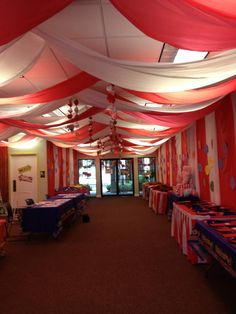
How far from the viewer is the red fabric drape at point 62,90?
294 cm

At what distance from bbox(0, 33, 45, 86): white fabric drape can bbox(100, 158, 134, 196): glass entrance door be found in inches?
453

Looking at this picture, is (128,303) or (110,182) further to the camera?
(110,182)

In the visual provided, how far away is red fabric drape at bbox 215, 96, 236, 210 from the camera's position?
4.13 metres

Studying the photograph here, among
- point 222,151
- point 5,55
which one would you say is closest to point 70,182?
point 222,151

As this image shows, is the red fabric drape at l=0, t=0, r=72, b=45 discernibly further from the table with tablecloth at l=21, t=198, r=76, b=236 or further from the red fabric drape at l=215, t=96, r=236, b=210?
the table with tablecloth at l=21, t=198, r=76, b=236

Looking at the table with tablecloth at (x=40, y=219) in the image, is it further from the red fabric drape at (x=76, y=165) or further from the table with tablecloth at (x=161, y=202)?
the red fabric drape at (x=76, y=165)

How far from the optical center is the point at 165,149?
10.8 m

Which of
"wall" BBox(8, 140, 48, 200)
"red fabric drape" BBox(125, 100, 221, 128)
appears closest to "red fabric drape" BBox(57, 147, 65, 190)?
"wall" BBox(8, 140, 48, 200)

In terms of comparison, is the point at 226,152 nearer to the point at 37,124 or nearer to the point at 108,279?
the point at 108,279

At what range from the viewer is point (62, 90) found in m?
3.14

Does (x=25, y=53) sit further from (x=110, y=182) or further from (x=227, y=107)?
(x=110, y=182)

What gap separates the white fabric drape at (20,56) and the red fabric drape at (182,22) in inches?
59.8

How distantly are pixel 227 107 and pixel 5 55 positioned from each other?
328cm

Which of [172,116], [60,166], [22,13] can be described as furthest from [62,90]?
[60,166]
